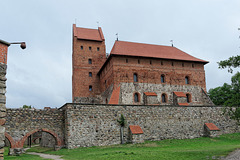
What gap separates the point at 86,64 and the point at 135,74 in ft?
31.4

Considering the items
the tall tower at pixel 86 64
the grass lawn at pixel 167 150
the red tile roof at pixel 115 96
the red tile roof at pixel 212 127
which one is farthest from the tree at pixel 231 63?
the tall tower at pixel 86 64

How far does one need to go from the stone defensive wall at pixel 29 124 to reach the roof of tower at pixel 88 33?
19869 mm

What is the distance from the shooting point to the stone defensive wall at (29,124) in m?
17.4

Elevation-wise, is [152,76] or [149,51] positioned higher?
[149,51]

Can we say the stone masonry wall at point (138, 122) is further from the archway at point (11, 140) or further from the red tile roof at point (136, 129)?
the archway at point (11, 140)

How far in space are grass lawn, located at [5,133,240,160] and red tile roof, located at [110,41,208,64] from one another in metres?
12.9

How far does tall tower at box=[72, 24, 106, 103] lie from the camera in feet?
114

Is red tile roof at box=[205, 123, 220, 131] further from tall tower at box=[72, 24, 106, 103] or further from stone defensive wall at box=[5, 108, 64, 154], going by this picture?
tall tower at box=[72, 24, 106, 103]

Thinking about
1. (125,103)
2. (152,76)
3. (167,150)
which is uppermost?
(152,76)

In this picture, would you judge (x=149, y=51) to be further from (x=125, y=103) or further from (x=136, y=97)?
(x=125, y=103)

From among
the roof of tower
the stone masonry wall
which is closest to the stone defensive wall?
the stone masonry wall

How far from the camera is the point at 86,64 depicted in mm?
35844

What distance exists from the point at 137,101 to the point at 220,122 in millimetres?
9700

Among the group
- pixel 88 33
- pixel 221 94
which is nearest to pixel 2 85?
pixel 88 33
